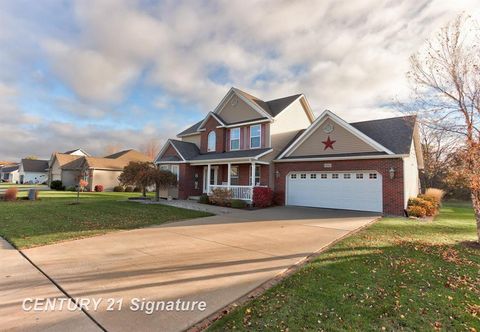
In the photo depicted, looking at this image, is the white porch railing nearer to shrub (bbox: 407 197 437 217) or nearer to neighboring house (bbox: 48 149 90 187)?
shrub (bbox: 407 197 437 217)

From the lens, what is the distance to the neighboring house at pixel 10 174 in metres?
81.4

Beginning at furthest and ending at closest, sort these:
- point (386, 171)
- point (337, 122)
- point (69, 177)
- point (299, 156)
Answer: point (69, 177) < point (299, 156) < point (337, 122) < point (386, 171)

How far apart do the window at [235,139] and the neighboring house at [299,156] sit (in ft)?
0.27

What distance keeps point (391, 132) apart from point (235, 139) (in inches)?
432

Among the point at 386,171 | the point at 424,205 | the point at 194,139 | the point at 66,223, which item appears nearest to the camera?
the point at 66,223

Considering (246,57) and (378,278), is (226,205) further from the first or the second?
(378,278)

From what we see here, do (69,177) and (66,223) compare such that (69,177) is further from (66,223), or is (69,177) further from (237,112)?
(66,223)

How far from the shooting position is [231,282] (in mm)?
4949

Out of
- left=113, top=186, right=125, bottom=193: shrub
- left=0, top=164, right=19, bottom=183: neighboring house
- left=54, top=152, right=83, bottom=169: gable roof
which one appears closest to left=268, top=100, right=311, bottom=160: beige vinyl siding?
left=113, top=186, right=125, bottom=193: shrub

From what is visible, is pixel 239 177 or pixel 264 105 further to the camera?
pixel 264 105

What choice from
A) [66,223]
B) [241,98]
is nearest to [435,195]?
[241,98]

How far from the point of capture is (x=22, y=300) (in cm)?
413

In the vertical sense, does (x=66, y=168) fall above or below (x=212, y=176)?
above

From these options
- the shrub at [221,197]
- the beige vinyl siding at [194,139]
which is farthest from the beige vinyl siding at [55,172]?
the shrub at [221,197]
